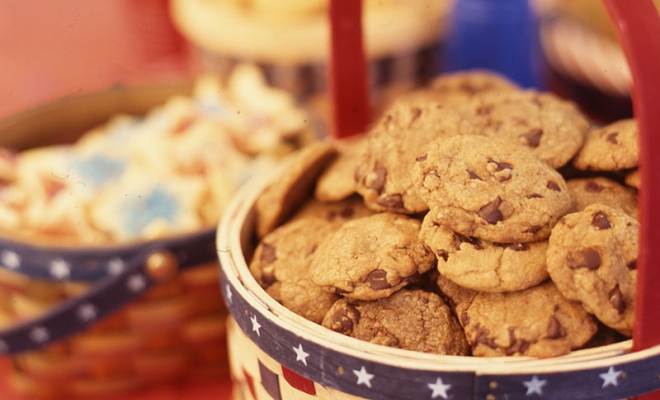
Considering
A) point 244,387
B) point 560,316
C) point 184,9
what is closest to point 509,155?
point 560,316

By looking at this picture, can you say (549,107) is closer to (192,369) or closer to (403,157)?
(403,157)

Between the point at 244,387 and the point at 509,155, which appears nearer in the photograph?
the point at 509,155

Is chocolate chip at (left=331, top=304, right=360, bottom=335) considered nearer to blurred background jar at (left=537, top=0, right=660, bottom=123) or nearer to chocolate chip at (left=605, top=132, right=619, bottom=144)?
chocolate chip at (left=605, top=132, right=619, bottom=144)

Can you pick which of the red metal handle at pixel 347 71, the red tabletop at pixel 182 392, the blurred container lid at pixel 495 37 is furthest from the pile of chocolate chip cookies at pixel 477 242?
the blurred container lid at pixel 495 37

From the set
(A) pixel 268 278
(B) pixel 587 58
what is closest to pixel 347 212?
(A) pixel 268 278

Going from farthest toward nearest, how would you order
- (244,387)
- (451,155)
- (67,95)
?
(67,95) → (244,387) → (451,155)
